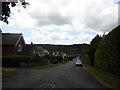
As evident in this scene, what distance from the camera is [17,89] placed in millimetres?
15578

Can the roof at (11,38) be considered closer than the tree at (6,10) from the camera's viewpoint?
No

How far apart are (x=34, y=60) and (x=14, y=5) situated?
119 feet

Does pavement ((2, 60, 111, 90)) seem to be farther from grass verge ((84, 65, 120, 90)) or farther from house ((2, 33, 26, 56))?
house ((2, 33, 26, 56))

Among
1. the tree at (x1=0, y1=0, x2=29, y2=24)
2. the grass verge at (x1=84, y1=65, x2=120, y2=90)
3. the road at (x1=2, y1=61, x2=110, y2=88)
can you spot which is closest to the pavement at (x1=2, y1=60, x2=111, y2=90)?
the road at (x1=2, y1=61, x2=110, y2=88)

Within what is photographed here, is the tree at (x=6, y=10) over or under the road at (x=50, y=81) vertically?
over

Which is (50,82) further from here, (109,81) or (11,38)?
(11,38)

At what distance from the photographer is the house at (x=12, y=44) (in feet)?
223

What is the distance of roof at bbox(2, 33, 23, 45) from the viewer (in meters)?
68.3

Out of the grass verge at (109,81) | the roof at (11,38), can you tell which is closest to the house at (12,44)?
the roof at (11,38)

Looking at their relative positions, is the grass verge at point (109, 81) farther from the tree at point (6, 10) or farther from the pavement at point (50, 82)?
the tree at point (6, 10)

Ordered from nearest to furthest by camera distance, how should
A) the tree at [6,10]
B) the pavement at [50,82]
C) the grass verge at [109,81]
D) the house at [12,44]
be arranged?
the pavement at [50,82], the grass verge at [109,81], the tree at [6,10], the house at [12,44]

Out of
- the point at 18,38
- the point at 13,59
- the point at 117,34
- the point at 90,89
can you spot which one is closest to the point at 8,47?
the point at 18,38

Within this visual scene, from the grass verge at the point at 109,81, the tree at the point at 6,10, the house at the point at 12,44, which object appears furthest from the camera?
the house at the point at 12,44

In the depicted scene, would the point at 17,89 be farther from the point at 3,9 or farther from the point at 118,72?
the point at 3,9
